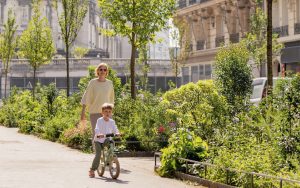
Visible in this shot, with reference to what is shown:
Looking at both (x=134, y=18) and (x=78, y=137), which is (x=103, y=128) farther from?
(x=134, y=18)

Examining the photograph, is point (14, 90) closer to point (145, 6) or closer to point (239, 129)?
point (145, 6)

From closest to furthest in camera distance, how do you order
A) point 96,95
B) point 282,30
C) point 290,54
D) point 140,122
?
point 96,95 < point 140,122 < point 290,54 < point 282,30

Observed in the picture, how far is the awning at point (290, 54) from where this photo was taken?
40062 millimetres

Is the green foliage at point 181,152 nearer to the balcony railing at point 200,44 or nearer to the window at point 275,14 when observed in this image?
the window at point 275,14

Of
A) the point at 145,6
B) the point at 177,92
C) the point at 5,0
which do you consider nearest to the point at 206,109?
the point at 177,92

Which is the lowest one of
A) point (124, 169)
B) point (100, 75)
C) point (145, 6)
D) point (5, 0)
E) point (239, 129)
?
point (124, 169)

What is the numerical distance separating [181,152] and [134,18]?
10.5m

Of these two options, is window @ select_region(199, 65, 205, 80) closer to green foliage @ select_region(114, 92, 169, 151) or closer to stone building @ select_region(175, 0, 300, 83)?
stone building @ select_region(175, 0, 300, 83)

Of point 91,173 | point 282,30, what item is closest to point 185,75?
point 282,30

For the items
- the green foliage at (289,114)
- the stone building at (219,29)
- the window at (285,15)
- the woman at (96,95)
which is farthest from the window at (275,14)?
the green foliage at (289,114)

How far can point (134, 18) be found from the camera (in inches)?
879

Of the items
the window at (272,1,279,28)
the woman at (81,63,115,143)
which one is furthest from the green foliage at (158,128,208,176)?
the window at (272,1,279,28)

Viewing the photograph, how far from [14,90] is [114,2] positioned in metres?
21.7

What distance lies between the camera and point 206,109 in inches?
625
